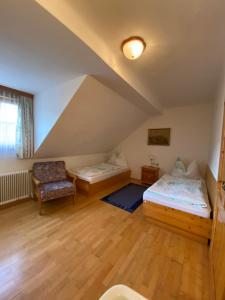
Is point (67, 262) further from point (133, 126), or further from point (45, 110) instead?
point (133, 126)

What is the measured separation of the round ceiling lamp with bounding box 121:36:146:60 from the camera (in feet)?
4.72

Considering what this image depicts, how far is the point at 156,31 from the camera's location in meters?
1.36

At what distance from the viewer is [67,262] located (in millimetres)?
1575

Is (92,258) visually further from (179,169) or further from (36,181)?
(179,169)

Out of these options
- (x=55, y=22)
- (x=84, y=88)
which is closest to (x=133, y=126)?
(x=84, y=88)

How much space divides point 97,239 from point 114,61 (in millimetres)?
2478

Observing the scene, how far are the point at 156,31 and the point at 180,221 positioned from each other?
8.30 feet

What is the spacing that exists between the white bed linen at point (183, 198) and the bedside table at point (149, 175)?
1393mm

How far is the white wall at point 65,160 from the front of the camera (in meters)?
2.68

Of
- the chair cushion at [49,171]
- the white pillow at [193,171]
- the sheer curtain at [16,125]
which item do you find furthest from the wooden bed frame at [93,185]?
the white pillow at [193,171]

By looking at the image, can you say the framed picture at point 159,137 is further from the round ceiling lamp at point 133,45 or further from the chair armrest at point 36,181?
the chair armrest at point 36,181

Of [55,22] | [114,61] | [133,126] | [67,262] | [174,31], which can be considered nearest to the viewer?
[55,22]

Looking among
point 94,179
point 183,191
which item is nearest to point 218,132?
point 183,191

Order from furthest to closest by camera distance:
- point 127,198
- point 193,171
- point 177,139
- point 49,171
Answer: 1. point 177,139
2. point 193,171
3. point 127,198
4. point 49,171
